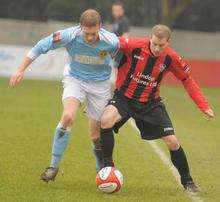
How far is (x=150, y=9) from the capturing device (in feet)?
163

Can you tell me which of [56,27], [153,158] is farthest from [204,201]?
[56,27]

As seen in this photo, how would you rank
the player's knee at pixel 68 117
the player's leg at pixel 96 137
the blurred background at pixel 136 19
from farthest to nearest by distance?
the blurred background at pixel 136 19 < the player's leg at pixel 96 137 < the player's knee at pixel 68 117

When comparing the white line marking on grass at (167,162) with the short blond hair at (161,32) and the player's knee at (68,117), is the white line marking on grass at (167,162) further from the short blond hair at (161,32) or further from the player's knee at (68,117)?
the short blond hair at (161,32)

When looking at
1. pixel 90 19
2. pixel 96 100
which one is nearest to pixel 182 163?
pixel 96 100

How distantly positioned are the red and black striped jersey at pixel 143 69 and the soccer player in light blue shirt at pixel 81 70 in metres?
0.18

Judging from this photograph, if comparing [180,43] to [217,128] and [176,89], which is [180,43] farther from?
[217,128]

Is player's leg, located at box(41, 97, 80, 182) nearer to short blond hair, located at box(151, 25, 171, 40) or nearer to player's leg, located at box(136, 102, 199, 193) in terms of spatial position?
player's leg, located at box(136, 102, 199, 193)

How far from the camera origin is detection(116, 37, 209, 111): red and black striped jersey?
8406 mm

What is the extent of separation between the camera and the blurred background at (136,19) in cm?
3991

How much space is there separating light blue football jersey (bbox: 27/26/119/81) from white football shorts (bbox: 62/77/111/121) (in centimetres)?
6

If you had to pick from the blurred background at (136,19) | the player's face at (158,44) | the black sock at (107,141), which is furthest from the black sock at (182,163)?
the blurred background at (136,19)

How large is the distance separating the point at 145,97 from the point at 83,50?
867 millimetres

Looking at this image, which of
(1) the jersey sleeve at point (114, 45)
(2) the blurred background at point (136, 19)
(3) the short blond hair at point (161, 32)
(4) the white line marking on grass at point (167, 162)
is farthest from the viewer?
(2) the blurred background at point (136, 19)

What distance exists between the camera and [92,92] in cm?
869
